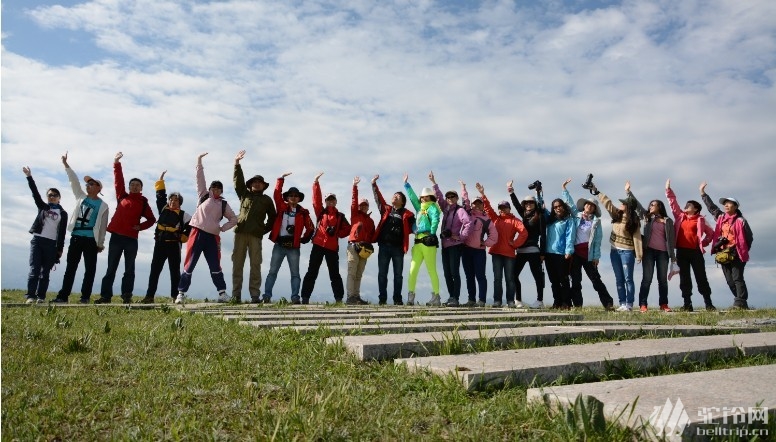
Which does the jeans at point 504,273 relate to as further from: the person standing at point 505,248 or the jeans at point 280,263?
the jeans at point 280,263

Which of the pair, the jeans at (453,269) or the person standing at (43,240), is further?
the jeans at (453,269)

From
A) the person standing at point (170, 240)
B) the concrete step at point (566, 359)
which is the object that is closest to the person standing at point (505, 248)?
the person standing at point (170, 240)

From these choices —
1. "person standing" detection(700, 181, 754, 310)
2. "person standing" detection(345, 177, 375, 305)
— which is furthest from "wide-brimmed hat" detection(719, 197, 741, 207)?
"person standing" detection(345, 177, 375, 305)

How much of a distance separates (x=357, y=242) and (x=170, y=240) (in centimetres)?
386

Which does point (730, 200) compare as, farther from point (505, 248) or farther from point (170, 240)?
point (170, 240)

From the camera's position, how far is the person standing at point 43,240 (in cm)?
1034

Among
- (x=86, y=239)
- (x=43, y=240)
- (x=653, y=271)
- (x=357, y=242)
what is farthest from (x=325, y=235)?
(x=653, y=271)

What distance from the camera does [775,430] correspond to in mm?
2027

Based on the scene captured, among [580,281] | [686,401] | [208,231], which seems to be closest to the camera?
[686,401]

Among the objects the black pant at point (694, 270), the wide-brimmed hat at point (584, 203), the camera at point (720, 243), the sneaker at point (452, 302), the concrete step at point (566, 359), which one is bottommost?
the sneaker at point (452, 302)

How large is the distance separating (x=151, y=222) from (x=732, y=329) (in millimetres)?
10044

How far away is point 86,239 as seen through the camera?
10469 millimetres

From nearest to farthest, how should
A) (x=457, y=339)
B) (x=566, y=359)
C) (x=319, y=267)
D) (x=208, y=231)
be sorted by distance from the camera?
(x=566, y=359) < (x=457, y=339) < (x=208, y=231) < (x=319, y=267)

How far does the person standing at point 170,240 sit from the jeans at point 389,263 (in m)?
4.14
